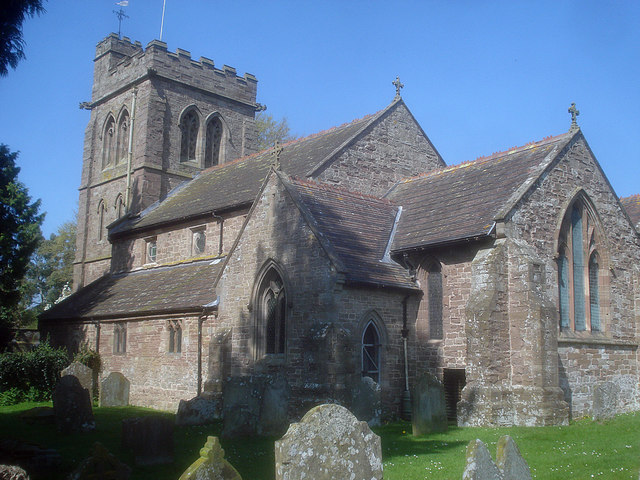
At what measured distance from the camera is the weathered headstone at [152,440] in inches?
464

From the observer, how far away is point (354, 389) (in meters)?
16.0

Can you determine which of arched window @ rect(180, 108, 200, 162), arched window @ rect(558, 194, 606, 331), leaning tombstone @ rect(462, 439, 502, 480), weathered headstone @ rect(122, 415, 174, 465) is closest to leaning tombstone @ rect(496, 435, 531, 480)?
leaning tombstone @ rect(462, 439, 502, 480)

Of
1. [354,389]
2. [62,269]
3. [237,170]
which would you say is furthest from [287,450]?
[62,269]

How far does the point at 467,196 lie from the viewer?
20.2 metres

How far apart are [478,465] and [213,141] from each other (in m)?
31.7

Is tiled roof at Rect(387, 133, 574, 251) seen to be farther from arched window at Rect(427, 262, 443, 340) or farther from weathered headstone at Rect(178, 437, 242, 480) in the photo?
weathered headstone at Rect(178, 437, 242, 480)

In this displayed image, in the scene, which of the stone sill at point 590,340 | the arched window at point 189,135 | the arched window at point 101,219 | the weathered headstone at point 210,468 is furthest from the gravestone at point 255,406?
the arched window at point 101,219

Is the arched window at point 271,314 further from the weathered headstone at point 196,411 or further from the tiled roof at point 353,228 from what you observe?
the weathered headstone at point 196,411

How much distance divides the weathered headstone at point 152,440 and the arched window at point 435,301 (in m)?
8.99

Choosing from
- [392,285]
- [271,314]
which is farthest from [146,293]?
[392,285]

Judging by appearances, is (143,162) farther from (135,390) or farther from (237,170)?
(135,390)

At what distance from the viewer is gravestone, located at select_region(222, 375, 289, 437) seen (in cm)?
1442

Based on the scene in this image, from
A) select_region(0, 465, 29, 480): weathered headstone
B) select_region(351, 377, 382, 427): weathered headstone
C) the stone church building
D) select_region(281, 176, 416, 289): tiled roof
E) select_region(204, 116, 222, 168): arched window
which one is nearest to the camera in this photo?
select_region(0, 465, 29, 480): weathered headstone

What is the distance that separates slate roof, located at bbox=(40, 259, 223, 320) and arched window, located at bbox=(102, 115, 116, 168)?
8616 millimetres
